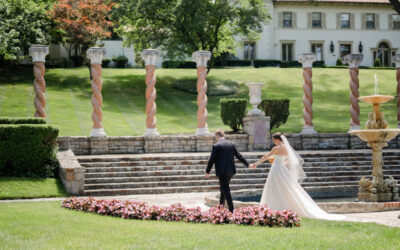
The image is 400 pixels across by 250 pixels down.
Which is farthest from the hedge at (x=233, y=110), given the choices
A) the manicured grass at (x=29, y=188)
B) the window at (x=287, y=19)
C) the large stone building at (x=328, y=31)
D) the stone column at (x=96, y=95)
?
the window at (x=287, y=19)

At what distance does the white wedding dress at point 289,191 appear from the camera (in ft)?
33.8

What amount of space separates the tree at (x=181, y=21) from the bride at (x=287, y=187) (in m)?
23.1

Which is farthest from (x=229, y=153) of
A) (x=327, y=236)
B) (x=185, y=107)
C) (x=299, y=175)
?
(x=185, y=107)

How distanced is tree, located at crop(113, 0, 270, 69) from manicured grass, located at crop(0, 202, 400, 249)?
25.3 meters

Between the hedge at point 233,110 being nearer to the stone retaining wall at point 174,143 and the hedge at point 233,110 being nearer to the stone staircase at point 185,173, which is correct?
the stone retaining wall at point 174,143

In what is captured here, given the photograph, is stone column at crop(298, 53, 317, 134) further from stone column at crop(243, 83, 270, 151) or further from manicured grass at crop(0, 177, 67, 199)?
manicured grass at crop(0, 177, 67, 199)

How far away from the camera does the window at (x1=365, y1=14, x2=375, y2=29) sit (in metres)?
55.5

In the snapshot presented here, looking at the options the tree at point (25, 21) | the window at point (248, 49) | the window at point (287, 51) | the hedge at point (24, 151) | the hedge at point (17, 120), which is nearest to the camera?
the hedge at point (24, 151)

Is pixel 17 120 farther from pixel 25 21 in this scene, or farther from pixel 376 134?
pixel 25 21

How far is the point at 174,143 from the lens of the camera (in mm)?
20219

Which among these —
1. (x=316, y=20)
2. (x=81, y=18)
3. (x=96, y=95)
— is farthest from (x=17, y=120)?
(x=316, y=20)

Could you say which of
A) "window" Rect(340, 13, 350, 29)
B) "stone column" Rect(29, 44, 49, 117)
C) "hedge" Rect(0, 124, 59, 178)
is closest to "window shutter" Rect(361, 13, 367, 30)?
"window" Rect(340, 13, 350, 29)

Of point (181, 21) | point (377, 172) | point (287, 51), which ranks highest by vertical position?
point (181, 21)

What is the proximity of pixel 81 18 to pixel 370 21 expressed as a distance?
34.0 metres
